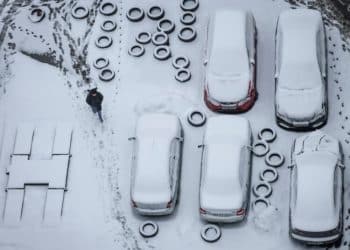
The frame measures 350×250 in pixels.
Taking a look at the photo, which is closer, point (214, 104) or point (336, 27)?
point (214, 104)

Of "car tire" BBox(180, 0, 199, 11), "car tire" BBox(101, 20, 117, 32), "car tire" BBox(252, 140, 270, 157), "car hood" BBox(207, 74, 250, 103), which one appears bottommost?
"car tire" BBox(252, 140, 270, 157)

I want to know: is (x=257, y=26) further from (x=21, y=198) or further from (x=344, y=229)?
(x=21, y=198)

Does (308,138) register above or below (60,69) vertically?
below

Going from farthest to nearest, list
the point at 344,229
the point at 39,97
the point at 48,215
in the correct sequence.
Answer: the point at 39,97, the point at 48,215, the point at 344,229

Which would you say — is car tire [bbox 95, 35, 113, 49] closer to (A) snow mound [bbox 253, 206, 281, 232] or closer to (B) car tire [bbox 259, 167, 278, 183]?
(B) car tire [bbox 259, 167, 278, 183]

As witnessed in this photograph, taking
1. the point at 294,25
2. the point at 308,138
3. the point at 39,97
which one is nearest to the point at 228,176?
the point at 308,138

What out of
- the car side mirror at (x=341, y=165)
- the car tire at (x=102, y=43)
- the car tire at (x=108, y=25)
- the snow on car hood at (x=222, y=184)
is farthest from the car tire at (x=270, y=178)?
the car tire at (x=108, y=25)

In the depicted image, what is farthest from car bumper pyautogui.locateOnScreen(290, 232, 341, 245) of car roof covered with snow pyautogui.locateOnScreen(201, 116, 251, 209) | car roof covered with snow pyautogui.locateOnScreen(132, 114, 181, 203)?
car roof covered with snow pyautogui.locateOnScreen(132, 114, 181, 203)
